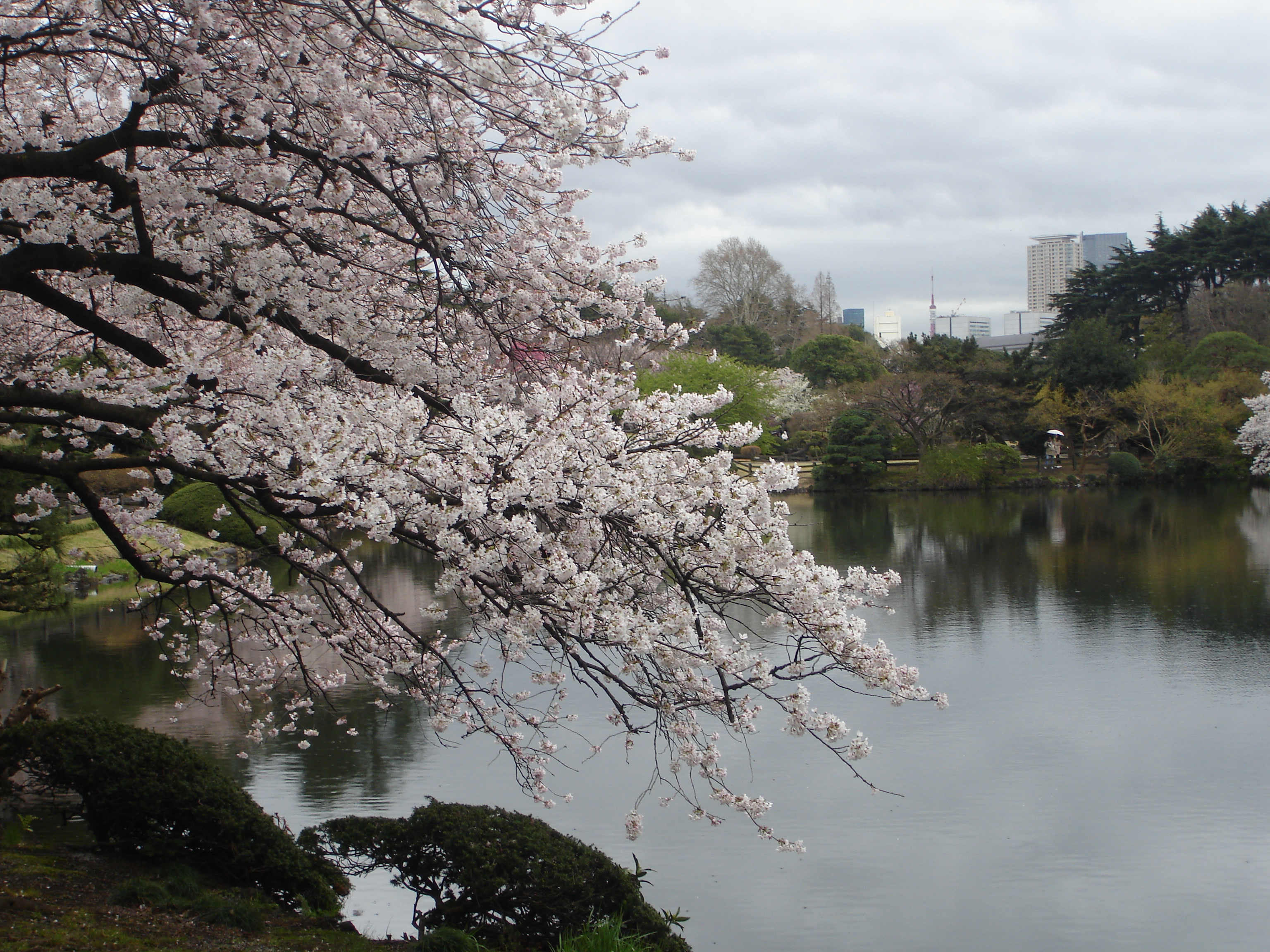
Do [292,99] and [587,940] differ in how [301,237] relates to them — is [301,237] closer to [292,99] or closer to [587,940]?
[292,99]

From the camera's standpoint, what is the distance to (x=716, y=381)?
30719 millimetres

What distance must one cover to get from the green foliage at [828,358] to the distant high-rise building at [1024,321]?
98420 mm

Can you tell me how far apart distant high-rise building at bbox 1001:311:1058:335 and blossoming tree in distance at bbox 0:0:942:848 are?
13683 cm

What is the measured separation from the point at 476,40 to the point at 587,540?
6.48ft

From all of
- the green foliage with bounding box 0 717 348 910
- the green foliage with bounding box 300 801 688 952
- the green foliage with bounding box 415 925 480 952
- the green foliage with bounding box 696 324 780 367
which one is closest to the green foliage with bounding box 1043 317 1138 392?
the green foliage with bounding box 696 324 780 367

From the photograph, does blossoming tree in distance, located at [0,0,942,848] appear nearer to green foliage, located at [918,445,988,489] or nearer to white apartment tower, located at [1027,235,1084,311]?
green foliage, located at [918,445,988,489]

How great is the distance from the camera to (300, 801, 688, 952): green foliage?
12.1 ft

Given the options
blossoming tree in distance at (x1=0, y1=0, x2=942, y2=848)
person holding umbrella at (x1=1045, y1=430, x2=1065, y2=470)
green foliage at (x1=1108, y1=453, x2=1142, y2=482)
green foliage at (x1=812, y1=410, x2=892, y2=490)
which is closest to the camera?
blossoming tree in distance at (x1=0, y1=0, x2=942, y2=848)

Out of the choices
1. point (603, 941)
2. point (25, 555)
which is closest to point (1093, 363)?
point (25, 555)

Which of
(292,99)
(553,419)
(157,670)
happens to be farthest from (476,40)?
(157,670)

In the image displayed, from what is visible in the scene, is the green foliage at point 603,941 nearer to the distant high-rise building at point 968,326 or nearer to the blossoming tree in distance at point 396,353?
the blossoming tree in distance at point 396,353

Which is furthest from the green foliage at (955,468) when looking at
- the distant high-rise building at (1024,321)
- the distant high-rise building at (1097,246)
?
the distant high-rise building at (1097,246)

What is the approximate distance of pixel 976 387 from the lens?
106 ft

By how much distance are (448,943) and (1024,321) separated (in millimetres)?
168360
